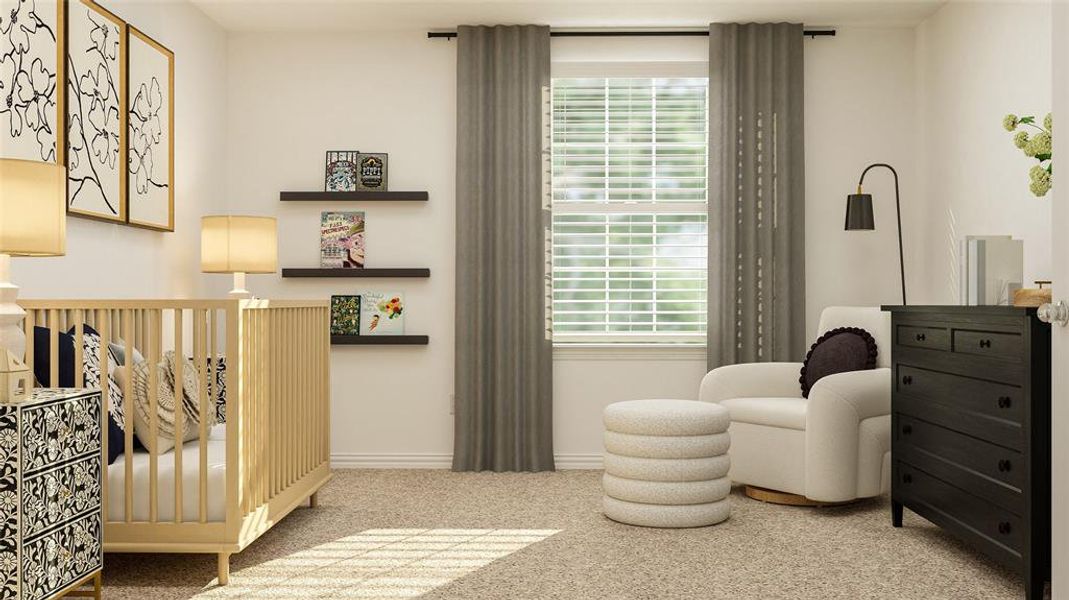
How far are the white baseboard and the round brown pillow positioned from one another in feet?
3.95

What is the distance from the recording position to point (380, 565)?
280cm

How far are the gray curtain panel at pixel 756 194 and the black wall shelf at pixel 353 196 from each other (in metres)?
1.53

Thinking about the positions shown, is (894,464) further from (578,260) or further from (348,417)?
(348,417)

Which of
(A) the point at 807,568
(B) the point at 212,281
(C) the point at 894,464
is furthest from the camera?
(B) the point at 212,281

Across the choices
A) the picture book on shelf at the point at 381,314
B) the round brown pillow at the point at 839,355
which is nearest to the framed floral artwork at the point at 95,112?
the picture book on shelf at the point at 381,314

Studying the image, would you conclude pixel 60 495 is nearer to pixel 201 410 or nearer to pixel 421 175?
pixel 201 410

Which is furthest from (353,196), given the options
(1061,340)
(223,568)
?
(1061,340)

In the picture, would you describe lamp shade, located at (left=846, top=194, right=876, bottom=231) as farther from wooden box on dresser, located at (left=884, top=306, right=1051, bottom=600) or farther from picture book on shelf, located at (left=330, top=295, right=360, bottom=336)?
picture book on shelf, located at (left=330, top=295, right=360, bottom=336)

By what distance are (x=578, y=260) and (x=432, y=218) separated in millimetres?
795

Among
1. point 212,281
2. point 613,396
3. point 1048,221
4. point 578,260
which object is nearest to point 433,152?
point 578,260

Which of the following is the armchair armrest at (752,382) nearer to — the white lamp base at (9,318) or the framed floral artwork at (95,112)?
the framed floral artwork at (95,112)

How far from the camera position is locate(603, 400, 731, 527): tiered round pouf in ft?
10.8

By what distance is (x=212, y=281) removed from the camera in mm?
4480

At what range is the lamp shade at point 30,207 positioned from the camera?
84.6 inches
